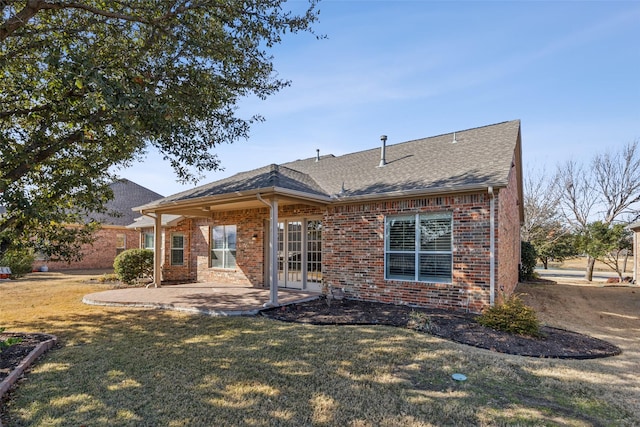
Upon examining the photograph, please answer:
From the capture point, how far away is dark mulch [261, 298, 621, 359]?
5.46m

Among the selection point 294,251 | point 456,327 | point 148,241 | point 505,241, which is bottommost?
point 456,327

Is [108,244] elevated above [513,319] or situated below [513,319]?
above

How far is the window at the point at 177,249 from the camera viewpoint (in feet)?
49.3

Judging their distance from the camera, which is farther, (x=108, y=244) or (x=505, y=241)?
(x=108, y=244)

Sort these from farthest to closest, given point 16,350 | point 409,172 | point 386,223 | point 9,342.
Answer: point 409,172 < point 386,223 < point 9,342 < point 16,350

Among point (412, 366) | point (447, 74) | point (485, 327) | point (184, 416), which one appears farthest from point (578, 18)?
point (184, 416)

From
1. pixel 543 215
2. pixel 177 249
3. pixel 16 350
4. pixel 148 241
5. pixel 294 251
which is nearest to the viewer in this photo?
pixel 16 350

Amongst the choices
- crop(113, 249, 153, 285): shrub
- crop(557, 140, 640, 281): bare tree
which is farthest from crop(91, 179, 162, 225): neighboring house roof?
crop(557, 140, 640, 281): bare tree

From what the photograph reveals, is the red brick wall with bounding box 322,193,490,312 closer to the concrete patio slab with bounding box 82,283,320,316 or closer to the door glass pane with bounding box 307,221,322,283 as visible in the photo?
the door glass pane with bounding box 307,221,322,283

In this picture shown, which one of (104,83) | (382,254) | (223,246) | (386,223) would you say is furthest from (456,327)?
(223,246)

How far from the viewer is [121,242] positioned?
22.5 meters

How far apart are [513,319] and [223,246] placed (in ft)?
32.9

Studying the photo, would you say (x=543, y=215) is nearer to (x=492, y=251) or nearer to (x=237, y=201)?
(x=492, y=251)

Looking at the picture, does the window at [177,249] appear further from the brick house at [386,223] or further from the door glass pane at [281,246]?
the door glass pane at [281,246]
